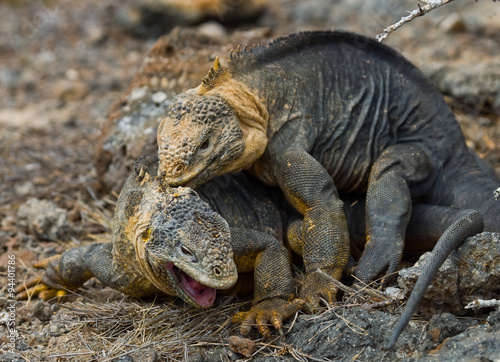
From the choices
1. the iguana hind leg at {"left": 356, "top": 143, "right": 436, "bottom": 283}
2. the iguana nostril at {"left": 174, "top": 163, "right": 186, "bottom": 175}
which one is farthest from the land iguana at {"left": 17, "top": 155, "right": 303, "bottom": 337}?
the iguana hind leg at {"left": 356, "top": 143, "right": 436, "bottom": 283}

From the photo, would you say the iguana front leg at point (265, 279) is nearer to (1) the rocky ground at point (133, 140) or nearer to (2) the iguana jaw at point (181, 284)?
(1) the rocky ground at point (133, 140)

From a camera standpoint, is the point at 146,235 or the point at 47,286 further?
the point at 47,286

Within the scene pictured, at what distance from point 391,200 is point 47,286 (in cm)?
258

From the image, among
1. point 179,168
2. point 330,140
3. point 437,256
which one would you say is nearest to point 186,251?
point 179,168

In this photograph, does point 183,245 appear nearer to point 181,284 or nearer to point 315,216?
point 181,284

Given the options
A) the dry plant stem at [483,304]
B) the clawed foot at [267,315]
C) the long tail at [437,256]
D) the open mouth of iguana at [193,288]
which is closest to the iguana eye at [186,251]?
the open mouth of iguana at [193,288]

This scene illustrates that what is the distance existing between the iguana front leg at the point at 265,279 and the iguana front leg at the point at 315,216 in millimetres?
165

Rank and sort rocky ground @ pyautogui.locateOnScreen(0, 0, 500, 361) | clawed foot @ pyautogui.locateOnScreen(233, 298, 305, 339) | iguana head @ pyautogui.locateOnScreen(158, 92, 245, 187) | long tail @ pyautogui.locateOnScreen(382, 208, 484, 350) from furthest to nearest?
iguana head @ pyautogui.locateOnScreen(158, 92, 245, 187) < clawed foot @ pyautogui.locateOnScreen(233, 298, 305, 339) < rocky ground @ pyautogui.locateOnScreen(0, 0, 500, 361) < long tail @ pyautogui.locateOnScreen(382, 208, 484, 350)

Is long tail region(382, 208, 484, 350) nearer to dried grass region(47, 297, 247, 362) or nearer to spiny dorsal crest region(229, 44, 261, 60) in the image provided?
dried grass region(47, 297, 247, 362)

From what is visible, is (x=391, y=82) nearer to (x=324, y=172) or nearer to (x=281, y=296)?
(x=324, y=172)

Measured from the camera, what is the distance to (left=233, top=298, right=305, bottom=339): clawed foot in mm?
3656

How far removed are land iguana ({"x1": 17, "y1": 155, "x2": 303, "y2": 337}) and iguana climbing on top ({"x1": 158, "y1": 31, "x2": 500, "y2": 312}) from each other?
19cm

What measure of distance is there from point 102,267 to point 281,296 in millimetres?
1254

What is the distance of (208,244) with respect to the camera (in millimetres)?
3434
